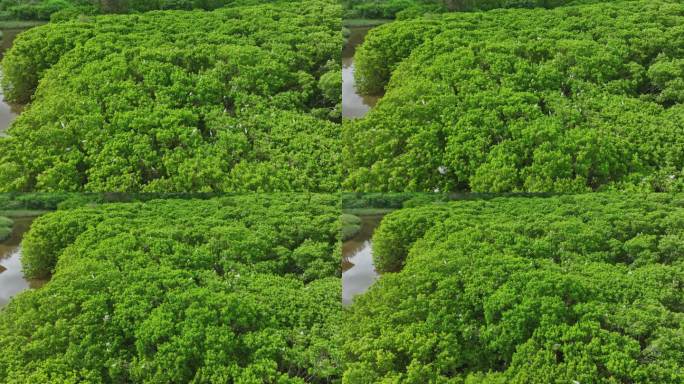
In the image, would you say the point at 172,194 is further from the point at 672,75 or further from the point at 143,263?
the point at 672,75

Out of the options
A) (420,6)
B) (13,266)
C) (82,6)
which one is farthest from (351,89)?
(13,266)

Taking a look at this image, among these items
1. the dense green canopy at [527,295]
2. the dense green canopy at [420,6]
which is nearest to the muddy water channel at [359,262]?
the dense green canopy at [527,295]

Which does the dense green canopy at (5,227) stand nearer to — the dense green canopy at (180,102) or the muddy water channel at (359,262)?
the dense green canopy at (180,102)

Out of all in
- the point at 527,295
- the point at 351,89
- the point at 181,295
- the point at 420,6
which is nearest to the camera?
the point at 527,295

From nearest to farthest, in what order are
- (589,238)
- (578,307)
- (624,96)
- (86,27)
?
(578,307)
(589,238)
(624,96)
(86,27)

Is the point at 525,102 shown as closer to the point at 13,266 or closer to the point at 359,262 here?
the point at 359,262

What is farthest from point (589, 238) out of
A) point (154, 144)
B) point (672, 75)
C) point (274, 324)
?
point (154, 144)
